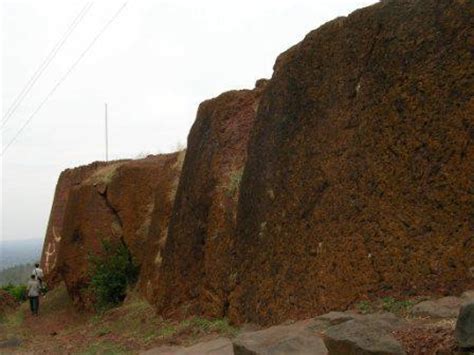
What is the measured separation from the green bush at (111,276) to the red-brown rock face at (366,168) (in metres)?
6.33

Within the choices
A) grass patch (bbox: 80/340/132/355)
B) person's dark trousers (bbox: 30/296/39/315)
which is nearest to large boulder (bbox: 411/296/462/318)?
grass patch (bbox: 80/340/132/355)

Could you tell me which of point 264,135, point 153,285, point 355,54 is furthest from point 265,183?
point 153,285

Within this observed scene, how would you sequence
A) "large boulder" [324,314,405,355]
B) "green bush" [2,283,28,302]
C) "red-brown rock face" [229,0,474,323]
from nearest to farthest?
1. "large boulder" [324,314,405,355]
2. "red-brown rock face" [229,0,474,323]
3. "green bush" [2,283,28,302]

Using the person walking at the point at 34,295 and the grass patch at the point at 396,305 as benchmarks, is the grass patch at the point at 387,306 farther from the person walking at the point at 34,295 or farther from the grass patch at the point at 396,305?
the person walking at the point at 34,295

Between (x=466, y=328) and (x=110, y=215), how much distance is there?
13.5m

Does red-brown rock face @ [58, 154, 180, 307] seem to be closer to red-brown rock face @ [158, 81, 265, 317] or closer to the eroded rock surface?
red-brown rock face @ [158, 81, 265, 317]

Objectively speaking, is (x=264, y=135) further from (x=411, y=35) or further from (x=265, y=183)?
(x=411, y=35)

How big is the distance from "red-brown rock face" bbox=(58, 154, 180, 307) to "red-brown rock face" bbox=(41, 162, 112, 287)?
5.52 meters

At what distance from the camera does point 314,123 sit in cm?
807

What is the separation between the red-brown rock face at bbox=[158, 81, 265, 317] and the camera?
10.1 m

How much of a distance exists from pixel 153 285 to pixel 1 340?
4.09 metres

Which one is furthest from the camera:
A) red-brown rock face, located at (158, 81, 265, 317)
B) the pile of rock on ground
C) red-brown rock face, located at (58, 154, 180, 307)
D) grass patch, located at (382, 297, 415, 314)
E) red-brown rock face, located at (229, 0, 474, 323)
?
red-brown rock face, located at (58, 154, 180, 307)

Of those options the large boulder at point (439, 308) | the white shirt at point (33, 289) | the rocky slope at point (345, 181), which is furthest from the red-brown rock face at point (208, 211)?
the white shirt at point (33, 289)

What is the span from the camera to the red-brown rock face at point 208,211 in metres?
10.1
